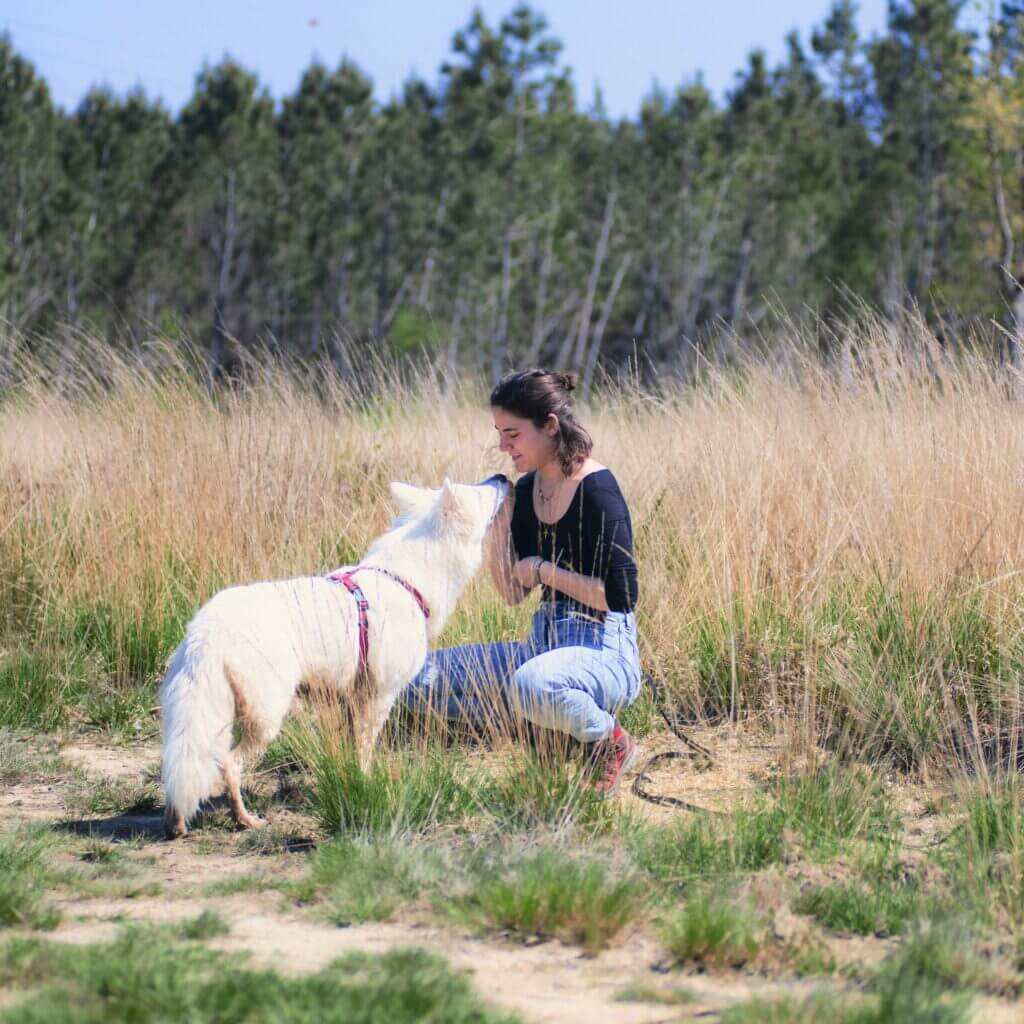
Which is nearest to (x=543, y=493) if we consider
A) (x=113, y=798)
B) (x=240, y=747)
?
(x=240, y=747)

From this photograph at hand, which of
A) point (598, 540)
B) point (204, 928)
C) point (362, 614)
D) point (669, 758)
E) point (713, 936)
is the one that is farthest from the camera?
point (669, 758)

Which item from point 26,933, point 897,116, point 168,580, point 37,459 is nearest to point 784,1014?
point 26,933

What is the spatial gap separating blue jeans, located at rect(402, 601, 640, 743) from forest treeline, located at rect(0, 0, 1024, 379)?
102 ft

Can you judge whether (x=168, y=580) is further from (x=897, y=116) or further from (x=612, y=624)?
(x=897, y=116)

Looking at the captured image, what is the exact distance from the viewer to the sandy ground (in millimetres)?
2705

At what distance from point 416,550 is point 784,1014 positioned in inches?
94.0

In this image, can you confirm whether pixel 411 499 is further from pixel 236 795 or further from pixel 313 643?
pixel 236 795

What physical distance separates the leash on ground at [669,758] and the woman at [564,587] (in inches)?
5.6

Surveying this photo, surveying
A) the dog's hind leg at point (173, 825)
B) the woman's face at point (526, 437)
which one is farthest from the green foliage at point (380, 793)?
the woman's face at point (526, 437)

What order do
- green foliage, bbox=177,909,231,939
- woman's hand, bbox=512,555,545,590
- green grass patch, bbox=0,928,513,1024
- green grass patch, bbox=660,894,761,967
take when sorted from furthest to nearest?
woman's hand, bbox=512,555,545,590, green foliage, bbox=177,909,231,939, green grass patch, bbox=660,894,761,967, green grass patch, bbox=0,928,513,1024

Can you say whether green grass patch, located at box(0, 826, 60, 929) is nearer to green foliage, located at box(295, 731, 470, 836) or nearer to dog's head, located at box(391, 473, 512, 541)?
green foliage, located at box(295, 731, 470, 836)

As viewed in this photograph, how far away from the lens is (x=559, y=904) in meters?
3.14

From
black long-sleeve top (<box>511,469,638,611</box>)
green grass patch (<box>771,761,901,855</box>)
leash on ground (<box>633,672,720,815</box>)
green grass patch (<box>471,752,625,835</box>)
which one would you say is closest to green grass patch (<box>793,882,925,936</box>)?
green grass patch (<box>771,761,901,855</box>)

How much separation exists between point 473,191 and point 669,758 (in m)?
36.5
